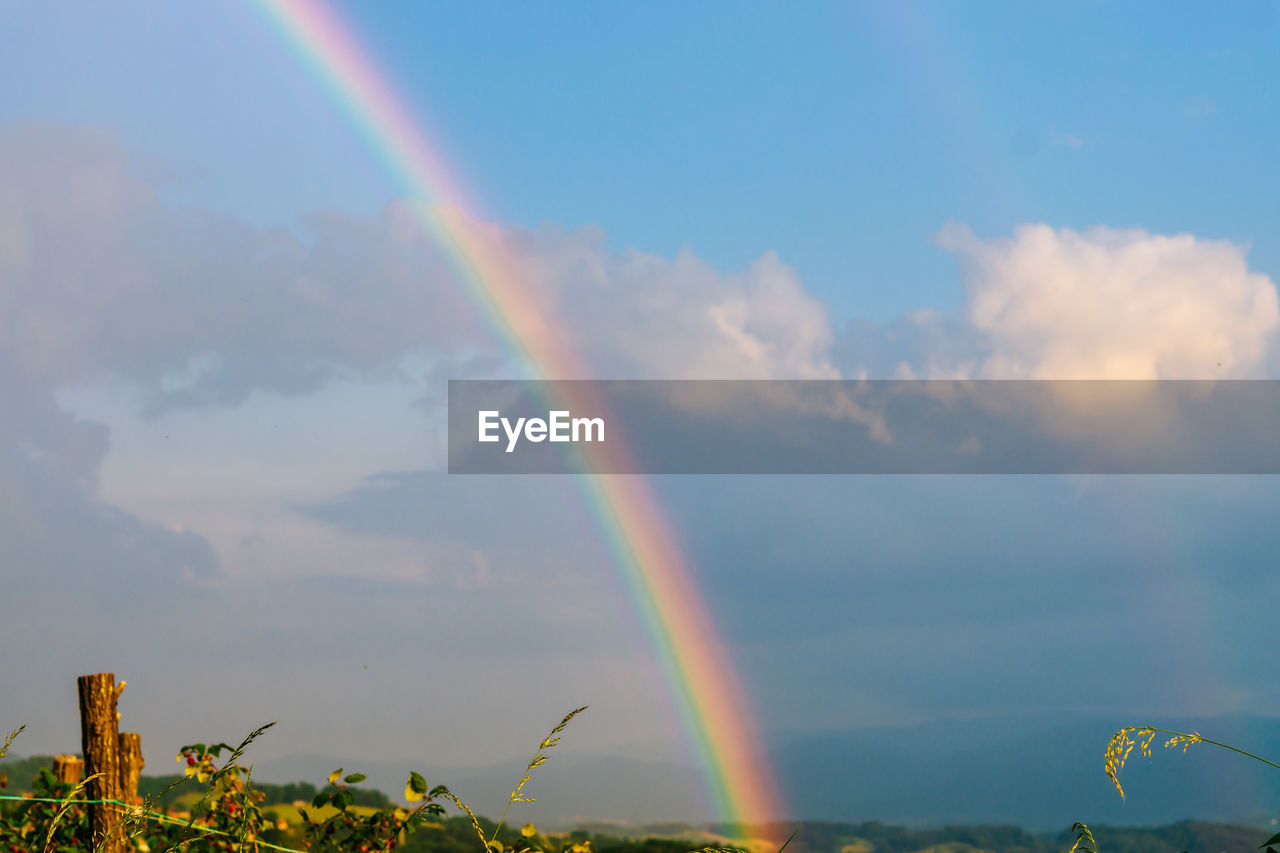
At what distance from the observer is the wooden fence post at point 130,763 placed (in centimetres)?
484

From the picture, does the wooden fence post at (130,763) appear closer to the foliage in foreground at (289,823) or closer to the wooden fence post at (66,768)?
the foliage in foreground at (289,823)

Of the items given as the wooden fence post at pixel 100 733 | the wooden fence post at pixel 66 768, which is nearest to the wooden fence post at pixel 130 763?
the wooden fence post at pixel 100 733

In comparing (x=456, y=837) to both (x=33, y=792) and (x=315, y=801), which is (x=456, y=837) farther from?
(x=33, y=792)

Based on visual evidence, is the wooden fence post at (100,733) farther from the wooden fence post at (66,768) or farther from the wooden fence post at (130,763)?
the wooden fence post at (66,768)

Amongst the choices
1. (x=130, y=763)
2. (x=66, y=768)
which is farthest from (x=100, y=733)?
(x=66, y=768)

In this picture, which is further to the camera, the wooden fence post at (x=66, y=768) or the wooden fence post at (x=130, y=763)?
the wooden fence post at (x=66, y=768)

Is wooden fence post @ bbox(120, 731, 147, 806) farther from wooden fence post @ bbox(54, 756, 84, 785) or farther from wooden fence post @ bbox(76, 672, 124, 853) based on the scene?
wooden fence post @ bbox(54, 756, 84, 785)

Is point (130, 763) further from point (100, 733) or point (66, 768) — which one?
point (66, 768)

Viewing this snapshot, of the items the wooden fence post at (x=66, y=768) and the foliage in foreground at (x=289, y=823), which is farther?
the wooden fence post at (x=66, y=768)

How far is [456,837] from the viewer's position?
7.45 metres

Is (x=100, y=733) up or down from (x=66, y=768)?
up

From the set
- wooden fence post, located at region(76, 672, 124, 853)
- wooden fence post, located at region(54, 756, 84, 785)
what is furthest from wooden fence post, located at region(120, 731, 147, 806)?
wooden fence post, located at region(54, 756, 84, 785)

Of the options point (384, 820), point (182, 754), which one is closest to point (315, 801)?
point (384, 820)

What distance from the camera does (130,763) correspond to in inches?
192
